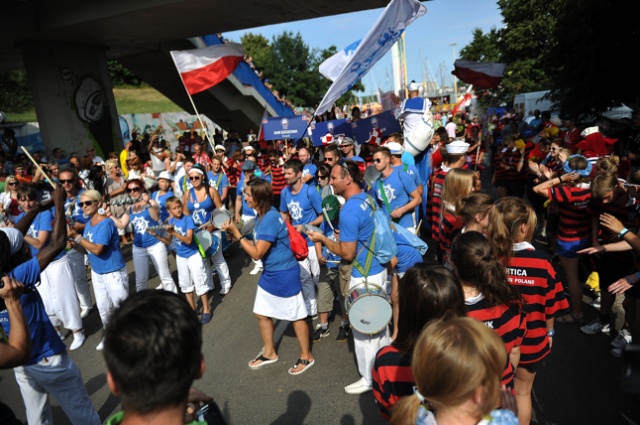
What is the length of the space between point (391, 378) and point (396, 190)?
12.6ft

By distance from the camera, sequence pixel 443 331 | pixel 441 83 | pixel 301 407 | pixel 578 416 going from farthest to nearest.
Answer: pixel 441 83
pixel 301 407
pixel 578 416
pixel 443 331

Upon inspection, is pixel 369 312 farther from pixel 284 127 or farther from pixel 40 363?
pixel 284 127

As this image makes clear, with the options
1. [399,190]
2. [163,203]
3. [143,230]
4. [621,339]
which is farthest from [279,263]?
[621,339]

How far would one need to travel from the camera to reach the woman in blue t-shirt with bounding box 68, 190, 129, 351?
4.87 meters

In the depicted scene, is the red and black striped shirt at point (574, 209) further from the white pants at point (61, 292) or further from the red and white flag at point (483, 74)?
the red and white flag at point (483, 74)

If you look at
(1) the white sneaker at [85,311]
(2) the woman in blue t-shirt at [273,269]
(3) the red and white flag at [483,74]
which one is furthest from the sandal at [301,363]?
(3) the red and white flag at [483,74]

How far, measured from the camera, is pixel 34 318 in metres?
3.03

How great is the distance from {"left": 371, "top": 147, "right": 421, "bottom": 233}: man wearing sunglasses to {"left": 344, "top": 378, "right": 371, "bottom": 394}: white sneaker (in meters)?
2.19

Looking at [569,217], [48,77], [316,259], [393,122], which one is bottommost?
[316,259]

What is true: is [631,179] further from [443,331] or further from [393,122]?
[393,122]

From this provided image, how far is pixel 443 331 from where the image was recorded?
1489mm

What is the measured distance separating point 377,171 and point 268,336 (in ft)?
7.47

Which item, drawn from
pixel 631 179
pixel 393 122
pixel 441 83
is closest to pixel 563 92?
pixel 393 122

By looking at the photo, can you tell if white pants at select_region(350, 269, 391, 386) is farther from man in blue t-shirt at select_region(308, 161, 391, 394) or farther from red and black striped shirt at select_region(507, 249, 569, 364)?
red and black striped shirt at select_region(507, 249, 569, 364)
